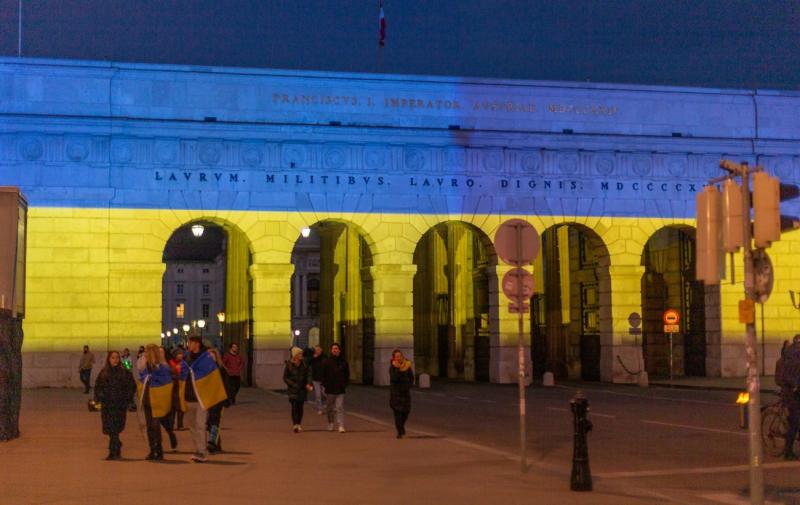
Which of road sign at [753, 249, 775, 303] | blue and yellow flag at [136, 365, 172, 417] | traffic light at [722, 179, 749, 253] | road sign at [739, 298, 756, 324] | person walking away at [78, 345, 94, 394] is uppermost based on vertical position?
traffic light at [722, 179, 749, 253]

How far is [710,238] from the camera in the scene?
37.0ft

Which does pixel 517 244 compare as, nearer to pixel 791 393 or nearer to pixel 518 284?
pixel 518 284

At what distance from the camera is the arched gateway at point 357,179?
4281 cm

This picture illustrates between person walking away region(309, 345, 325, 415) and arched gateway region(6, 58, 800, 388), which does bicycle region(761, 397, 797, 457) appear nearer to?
person walking away region(309, 345, 325, 415)

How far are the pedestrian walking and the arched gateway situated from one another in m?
20.1

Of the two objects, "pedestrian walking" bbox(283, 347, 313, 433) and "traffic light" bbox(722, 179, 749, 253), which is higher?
"traffic light" bbox(722, 179, 749, 253)

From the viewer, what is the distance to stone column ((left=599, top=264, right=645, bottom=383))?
154ft

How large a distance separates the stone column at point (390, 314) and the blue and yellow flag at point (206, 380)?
2747 cm

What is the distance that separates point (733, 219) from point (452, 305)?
48145mm

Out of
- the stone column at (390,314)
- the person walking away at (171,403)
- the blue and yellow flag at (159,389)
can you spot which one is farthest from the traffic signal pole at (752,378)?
the stone column at (390,314)

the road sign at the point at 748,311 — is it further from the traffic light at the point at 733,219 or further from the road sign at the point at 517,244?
the road sign at the point at 517,244

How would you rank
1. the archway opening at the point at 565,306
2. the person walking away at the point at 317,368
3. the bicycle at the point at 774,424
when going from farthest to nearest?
1. the archway opening at the point at 565,306
2. the person walking away at the point at 317,368
3. the bicycle at the point at 774,424

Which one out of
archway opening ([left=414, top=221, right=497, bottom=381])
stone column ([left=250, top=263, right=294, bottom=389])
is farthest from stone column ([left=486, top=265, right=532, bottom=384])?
stone column ([left=250, top=263, right=294, bottom=389])

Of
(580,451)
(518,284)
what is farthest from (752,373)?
(518,284)
